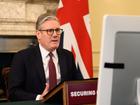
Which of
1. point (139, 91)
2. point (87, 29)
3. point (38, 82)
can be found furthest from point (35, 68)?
point (87, 29)

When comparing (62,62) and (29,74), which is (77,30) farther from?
(29,74)

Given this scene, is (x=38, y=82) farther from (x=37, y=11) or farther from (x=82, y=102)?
(x=37, y=11)

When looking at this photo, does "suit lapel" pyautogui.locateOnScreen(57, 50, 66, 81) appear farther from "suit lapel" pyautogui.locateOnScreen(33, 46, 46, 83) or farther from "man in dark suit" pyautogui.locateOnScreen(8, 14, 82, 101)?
"suit lapel" pyautogui.locateOnScreen(33, 46, 46, 83)

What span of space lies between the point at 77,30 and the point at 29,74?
1.65 meters

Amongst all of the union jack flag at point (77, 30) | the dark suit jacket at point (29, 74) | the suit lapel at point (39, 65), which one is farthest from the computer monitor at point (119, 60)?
the union jack flag at point (77, 30)

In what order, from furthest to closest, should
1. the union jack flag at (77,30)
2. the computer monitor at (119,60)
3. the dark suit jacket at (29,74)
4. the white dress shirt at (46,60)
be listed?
the union jack flag at (77,30) < the white dress shirt at (46,60) < the dark suit jacket at (29,74) < the computer monitor at (119,60)

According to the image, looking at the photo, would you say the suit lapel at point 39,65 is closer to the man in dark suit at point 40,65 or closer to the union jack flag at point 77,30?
the man in dark suit at point 40,65

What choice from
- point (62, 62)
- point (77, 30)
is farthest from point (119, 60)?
point (77, 30)

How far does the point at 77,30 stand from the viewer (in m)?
3.62

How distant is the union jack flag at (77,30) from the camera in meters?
3.58

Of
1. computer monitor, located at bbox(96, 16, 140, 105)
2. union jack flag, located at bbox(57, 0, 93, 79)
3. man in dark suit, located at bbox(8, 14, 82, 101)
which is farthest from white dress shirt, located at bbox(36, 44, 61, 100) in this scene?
union jack flag, located at bbox(57, 0, 93, 79)

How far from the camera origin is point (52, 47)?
2115mm

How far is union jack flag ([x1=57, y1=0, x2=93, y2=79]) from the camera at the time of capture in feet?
11.8

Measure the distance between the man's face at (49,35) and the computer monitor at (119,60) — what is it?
1.24 metres
